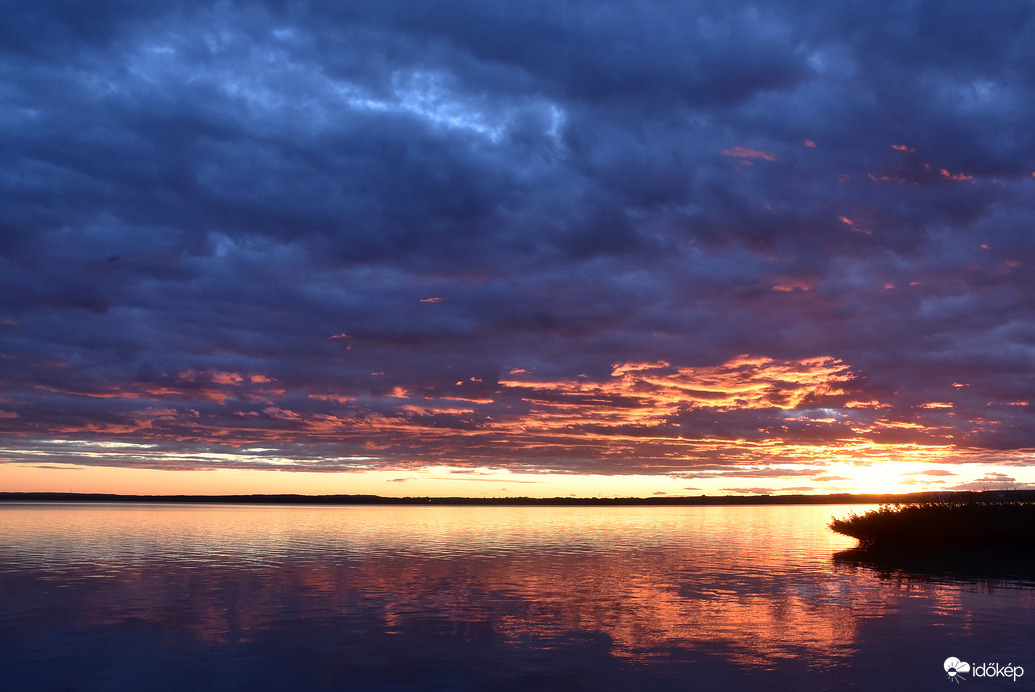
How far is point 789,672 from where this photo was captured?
24.7 metres

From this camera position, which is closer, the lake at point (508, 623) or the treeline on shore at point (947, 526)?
the lake at point (508, 623)

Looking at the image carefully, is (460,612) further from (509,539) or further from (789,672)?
(509,539)

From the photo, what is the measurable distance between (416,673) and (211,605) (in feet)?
60.9

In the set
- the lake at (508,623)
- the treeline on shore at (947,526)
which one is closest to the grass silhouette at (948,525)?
the treeline on shore at (947,526)

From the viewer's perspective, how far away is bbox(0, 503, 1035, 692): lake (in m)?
24.5

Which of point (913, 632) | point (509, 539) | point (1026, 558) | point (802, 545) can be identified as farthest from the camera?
point (509, 539)

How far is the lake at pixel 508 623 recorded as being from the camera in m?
24.5

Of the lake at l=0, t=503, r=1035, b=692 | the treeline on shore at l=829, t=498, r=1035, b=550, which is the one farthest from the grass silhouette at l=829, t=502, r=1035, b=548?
the lake at l=0, t=503, r=1035, b=692

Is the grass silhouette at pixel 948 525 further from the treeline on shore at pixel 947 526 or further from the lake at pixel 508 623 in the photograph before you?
the lake at pixel 508 623

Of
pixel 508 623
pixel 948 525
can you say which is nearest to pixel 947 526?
pixel 948 525

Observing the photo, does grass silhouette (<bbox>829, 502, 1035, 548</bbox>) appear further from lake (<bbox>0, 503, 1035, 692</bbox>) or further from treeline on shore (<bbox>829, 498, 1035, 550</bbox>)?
lake (<bbox>0, 503, 1035, 692</bbox>)

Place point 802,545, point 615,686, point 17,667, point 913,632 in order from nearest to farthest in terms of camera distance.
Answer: point 615,686 < point 17,667 < point 913,632 < point 802,545

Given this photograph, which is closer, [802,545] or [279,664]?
[279,664]

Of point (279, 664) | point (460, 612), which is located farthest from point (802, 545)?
point (279, 664)
